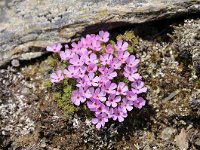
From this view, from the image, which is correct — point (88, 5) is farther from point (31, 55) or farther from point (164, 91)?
point (164, 91)

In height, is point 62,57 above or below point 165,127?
above

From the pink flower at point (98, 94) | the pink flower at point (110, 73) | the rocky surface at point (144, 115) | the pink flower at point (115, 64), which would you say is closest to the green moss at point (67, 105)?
the rocky surface at point (144, 115)

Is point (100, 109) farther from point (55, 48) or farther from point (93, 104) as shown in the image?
point (55, 48)

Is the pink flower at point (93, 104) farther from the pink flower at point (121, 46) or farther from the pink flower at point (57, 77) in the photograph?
the pink flower at point (121, 46)

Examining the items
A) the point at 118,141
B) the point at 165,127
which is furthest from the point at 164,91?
the point at 118,141

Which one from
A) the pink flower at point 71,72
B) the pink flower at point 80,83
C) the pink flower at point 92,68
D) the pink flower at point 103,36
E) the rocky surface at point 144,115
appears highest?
the pink flower at point 103,36
